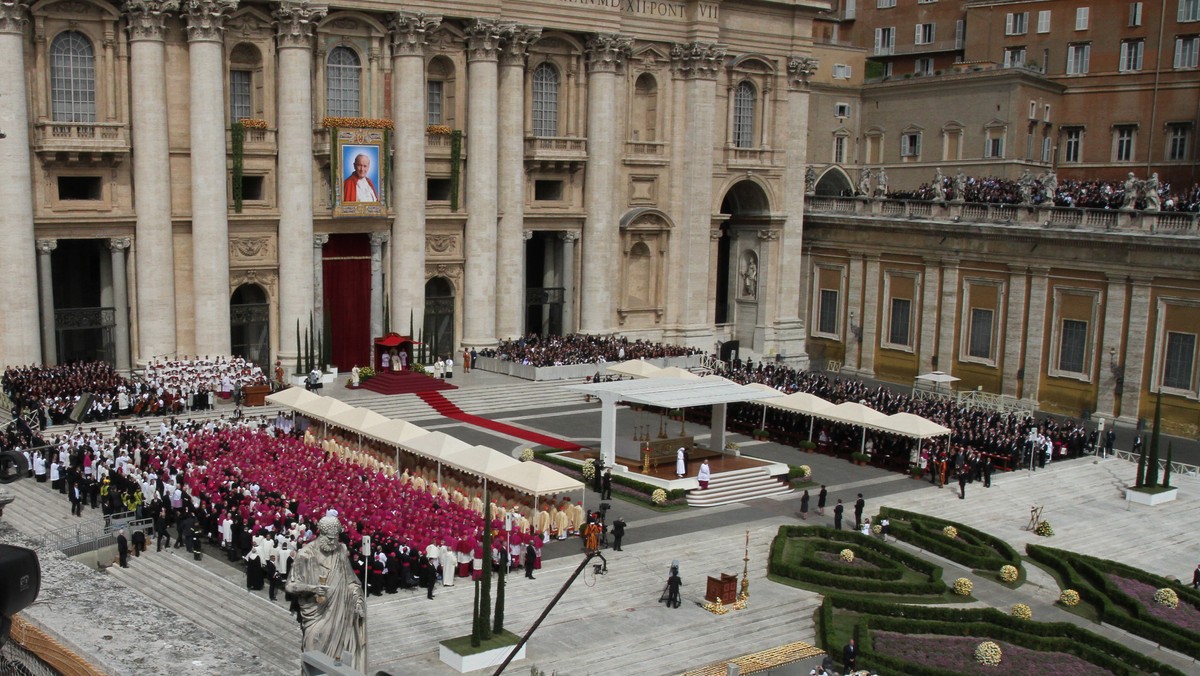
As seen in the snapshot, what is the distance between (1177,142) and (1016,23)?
1310 cm

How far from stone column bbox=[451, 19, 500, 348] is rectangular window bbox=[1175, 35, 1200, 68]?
37949 millimetres

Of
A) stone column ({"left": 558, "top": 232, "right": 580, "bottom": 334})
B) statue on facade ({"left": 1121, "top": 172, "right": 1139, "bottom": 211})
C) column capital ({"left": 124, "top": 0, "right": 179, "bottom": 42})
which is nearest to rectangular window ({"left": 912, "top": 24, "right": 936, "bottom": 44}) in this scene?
statue on facade ({"left": 1121, "top": 172, "right": 1139, "bottom": 211})

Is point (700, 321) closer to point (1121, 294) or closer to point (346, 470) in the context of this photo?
point (1121, 294)

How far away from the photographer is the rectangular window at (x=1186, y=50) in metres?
66.0

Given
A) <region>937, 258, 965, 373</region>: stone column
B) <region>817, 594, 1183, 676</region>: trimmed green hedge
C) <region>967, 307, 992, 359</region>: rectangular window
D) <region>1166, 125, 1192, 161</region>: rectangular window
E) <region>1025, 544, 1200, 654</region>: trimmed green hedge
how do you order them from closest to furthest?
<region>817, 594, 1183, 676</region>: trimmed green hedge < <region>1025, 544, 1200, 654</region>: trimmed green hedge < <region>967, 307, 992, 359</region>: rectangular window < <region>937, 258, 965, 373</region>: stone column < <region>1166, 125, 1192, 161</region>: rectangular window

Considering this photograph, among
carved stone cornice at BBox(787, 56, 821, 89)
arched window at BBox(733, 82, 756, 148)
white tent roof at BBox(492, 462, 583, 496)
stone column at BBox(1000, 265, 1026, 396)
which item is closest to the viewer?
white tent roof at BBox(492, 462, 583, 496)

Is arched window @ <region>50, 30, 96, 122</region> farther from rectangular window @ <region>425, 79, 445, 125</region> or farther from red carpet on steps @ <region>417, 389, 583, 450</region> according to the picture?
red carpet on steps @ <region>417, 389, 583, 450</region>

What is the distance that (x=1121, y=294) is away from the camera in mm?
54156

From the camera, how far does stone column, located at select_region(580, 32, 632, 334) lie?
60.5 metres

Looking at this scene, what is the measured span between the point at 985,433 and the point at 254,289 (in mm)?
31707

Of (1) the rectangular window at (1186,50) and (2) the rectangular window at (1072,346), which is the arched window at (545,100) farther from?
(1) the rectangular window at (1186,50)

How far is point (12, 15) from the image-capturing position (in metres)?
45.4

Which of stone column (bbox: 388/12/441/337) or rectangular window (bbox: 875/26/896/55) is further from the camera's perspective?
rectangular window (bbox: 875/26/896/55)

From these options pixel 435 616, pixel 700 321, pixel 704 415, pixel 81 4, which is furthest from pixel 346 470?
pixel 700 321
